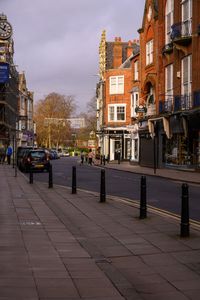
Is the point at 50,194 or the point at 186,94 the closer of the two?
the point at 50,194

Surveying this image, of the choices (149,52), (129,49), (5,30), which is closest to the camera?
(149,52)

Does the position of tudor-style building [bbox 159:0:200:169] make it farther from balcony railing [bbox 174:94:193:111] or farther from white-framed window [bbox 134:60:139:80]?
white-framed window [bbox 134:60:139:80]

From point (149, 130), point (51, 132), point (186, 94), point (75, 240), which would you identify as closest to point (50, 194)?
point (75, 240)

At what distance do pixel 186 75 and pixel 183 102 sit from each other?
6.28 ft

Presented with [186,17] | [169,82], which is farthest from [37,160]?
[186,17]

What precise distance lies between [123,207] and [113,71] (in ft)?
183

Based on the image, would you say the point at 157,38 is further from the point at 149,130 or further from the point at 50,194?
the point at 50,194

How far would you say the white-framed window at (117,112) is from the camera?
68750 mm

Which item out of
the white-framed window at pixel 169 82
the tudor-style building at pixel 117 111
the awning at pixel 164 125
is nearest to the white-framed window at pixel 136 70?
the awning at pixel 164 125

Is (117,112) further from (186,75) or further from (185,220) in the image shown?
(185,220)

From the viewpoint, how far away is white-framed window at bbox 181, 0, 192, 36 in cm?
3534

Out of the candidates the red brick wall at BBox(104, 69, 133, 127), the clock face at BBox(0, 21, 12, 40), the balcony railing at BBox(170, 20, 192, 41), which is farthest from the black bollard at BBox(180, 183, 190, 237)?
the red brick wall at BBox(104, 69, 133, 127)

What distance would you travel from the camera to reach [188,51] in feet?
117

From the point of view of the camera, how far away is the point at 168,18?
4072cm
